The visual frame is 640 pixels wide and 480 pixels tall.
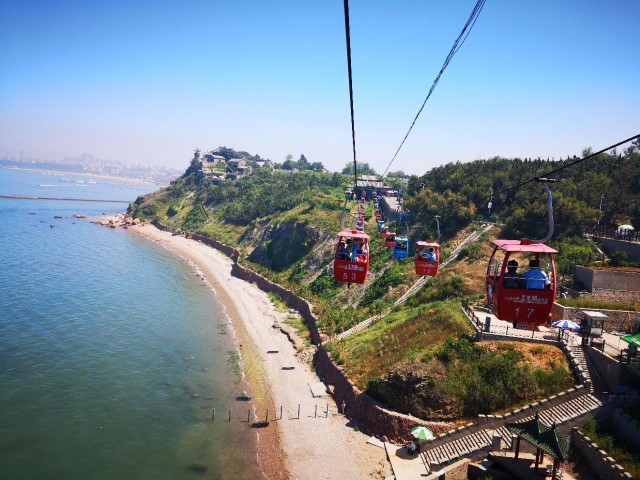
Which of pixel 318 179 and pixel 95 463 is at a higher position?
pixel 318 179

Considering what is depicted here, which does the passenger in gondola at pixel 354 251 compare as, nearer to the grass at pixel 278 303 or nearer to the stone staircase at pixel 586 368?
the stone staircase at pixel 586 368

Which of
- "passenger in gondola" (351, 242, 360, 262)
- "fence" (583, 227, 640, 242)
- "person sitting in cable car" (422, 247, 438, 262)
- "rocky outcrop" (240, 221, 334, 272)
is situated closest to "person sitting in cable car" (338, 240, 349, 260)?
"passenger in gondola" (351, 242, 360, 262)

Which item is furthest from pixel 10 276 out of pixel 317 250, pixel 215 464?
pixel 215 464

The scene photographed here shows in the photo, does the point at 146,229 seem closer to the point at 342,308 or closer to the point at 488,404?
the point at 342,308

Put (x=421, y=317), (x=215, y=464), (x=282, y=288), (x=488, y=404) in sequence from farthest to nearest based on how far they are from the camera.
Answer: (x=282, y=288) → (x=421, y=317) → (x=215, y=464) → (x=488, y=404)

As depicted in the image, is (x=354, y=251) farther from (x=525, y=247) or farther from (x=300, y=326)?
(x=300, y=326)

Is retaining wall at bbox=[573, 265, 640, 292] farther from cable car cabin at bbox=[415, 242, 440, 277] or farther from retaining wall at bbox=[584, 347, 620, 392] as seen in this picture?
cable car cabin at bbox=[415, 242, 440, 277]
